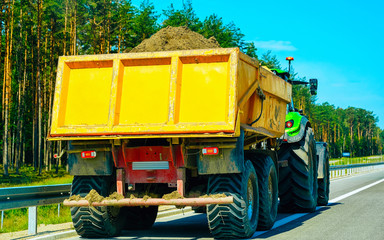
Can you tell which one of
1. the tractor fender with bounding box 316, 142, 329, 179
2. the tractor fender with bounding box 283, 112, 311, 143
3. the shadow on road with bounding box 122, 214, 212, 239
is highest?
the tractor fender with bounding box 283, 112, 311, 143

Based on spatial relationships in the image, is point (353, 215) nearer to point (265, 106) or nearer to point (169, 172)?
point (265, 106)

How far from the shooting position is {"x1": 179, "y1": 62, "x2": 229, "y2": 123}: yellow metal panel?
8.11 m

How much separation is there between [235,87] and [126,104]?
5.42ft

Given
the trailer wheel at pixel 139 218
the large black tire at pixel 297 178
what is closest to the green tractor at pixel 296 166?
the large black tire at pixel 297 178

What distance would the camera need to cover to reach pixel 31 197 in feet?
30.4

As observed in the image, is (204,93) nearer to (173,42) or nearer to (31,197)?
(173,42)

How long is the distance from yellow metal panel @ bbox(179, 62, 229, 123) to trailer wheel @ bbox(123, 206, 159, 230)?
9.34 ft

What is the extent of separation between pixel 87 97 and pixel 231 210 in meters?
2.72

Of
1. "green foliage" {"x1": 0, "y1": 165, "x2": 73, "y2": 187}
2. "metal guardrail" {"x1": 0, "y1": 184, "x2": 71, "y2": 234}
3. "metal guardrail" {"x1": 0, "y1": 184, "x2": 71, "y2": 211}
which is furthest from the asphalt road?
"green foliage" {"x1": 0, "y1": 165, "x2": 73, "y2": 187}

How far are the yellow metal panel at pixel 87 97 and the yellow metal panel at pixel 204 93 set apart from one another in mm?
1171

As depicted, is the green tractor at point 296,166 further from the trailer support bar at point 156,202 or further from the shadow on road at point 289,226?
the trailer support bar at point 156,202

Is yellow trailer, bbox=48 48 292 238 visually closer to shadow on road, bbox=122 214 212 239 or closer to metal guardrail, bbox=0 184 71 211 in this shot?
shadow on road, bbox=122 214 212 239

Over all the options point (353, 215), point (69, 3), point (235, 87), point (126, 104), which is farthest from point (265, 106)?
point (69, 3)

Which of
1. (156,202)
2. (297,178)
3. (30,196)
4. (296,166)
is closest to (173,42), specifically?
(156,202)
